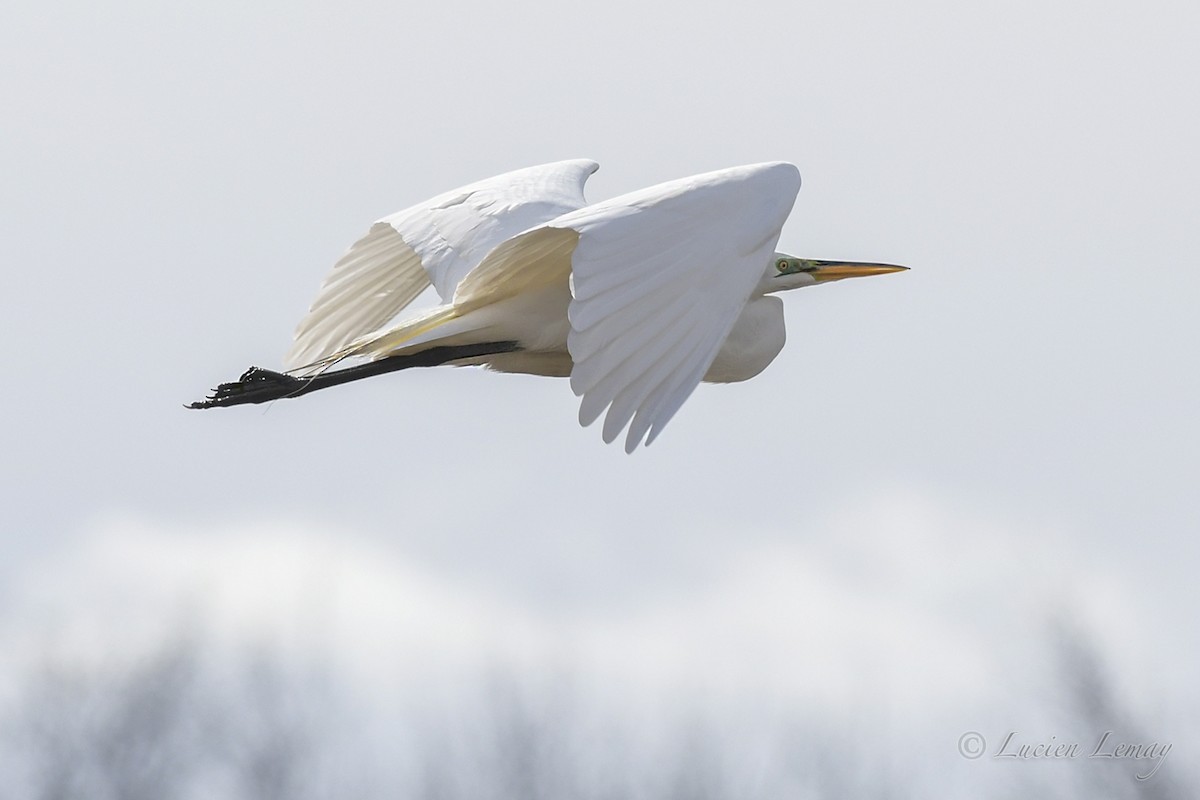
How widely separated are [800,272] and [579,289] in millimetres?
2837

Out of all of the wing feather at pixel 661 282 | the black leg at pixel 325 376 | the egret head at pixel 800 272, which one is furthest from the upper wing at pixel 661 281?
the egret head at pixel 800 272

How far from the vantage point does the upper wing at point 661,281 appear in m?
8.65

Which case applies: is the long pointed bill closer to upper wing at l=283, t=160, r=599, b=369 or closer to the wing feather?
upper wing at l=283, t=160, r=599, b=369

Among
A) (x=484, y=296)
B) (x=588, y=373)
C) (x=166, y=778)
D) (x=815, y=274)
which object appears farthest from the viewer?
(x=166, y=778)

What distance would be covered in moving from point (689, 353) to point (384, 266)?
10.6 ft

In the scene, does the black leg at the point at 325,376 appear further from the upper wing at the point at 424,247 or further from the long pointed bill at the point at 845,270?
the long pointed bill at the point at 845,270

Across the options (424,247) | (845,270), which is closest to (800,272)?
(845,270)

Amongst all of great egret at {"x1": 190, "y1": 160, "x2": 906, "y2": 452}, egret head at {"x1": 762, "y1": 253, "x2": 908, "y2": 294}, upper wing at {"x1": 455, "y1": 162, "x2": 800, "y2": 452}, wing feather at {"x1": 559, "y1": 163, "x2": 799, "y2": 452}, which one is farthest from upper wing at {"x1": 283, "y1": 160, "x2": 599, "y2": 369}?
wing feather at {"x1": 559, "y1": 163, "x2": 799, "y2": 452}

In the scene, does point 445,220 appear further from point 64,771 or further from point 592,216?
point 64,771

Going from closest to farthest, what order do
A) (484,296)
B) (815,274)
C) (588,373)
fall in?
(588,373)
(484,296)
(815,274)

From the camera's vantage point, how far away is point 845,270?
11.4 metres

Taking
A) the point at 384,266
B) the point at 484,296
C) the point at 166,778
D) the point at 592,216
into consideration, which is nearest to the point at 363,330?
the point at 384,266

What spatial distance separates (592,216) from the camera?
A: 29.3ft

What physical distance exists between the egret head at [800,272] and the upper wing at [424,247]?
0.92 m
